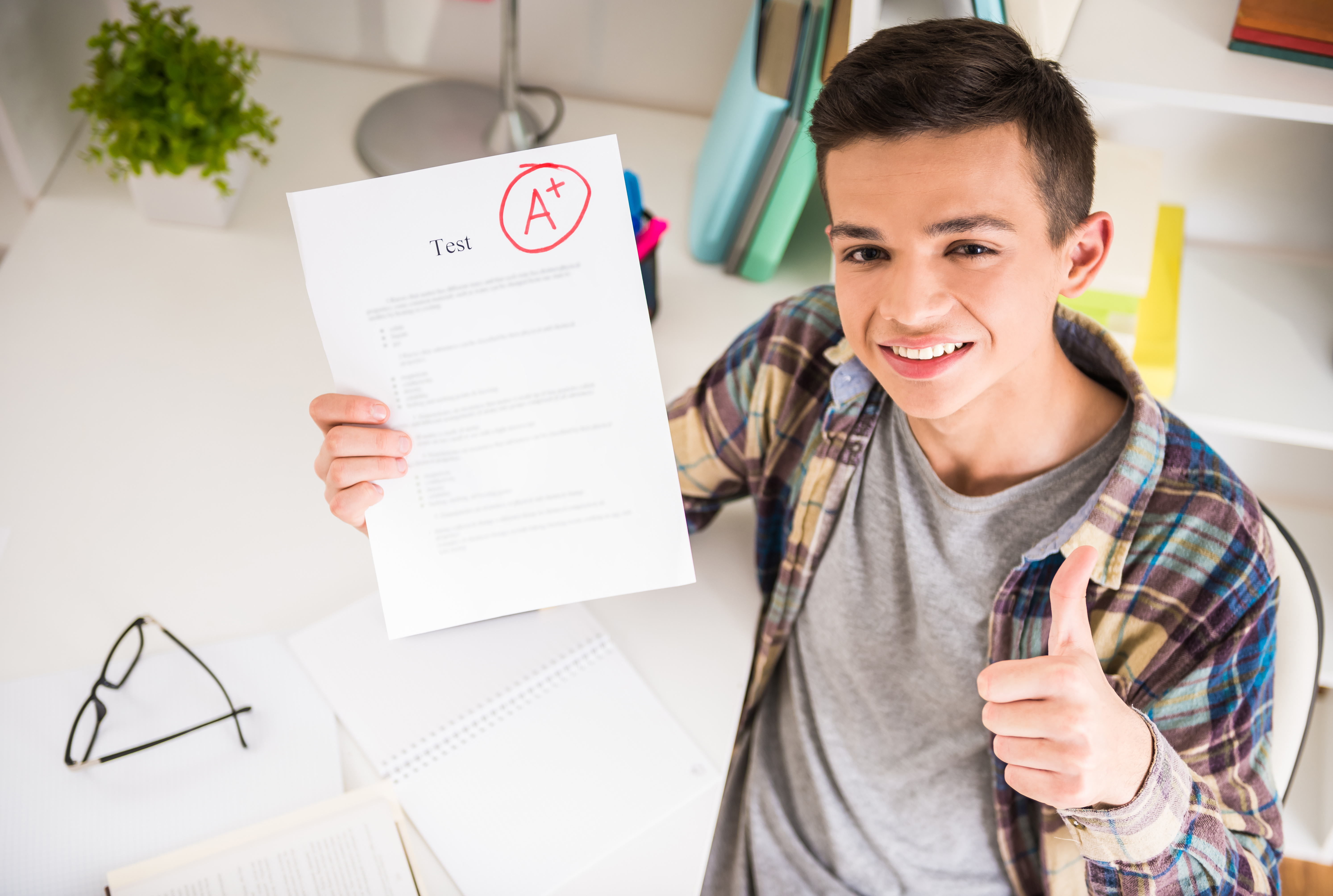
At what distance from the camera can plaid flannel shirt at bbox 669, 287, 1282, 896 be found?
2.57 feet

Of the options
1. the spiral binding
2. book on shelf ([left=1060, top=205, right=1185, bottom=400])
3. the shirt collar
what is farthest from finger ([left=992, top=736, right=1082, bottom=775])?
book on shelf ([left=1060, top=205, right=1185, bottom=400])

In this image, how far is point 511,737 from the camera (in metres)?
0.90

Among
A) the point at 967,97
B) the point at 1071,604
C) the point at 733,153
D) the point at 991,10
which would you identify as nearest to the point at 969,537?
the point at 1071,604

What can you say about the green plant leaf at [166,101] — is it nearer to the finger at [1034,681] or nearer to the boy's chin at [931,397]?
the boy's chin at [931,397]

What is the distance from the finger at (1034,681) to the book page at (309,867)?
52 cm

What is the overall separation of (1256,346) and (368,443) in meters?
1.19

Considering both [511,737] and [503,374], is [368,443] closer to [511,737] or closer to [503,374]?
[503,374]

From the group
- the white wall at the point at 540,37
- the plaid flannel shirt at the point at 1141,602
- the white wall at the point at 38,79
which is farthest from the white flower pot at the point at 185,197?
the plaid flannel shirt at the point at 1141,602

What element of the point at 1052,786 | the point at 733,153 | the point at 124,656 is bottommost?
the point at 1052,786

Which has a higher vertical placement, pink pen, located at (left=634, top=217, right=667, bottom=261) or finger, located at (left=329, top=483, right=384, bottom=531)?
pink pen, located at (left=634, top=217, right=667, bottom=261)

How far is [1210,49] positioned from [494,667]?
0.97 metres

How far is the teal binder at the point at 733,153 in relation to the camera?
1233mm

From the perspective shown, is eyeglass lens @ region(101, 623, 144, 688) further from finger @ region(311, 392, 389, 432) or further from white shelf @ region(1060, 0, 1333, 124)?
white shelf @ region(1060, 0, 1333, 124)

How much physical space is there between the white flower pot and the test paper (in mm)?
723
